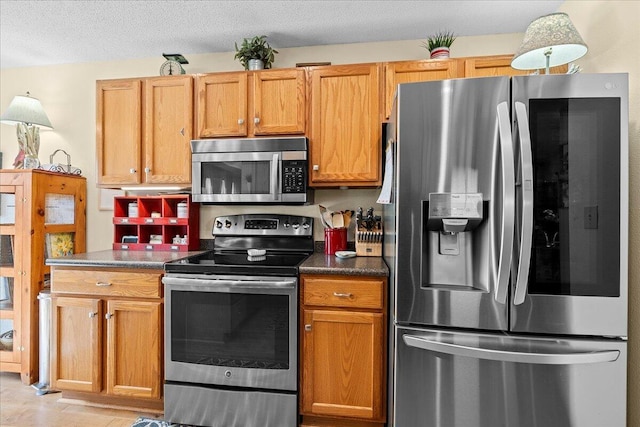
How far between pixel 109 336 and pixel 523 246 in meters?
2.25

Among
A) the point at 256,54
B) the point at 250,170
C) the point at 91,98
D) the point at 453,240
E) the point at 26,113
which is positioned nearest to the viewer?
the point at 453,240

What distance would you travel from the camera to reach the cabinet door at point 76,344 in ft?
6.68

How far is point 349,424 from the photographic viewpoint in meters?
1.87

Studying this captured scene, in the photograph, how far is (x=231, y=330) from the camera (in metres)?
1.89

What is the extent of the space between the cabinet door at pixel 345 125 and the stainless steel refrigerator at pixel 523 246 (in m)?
0.76

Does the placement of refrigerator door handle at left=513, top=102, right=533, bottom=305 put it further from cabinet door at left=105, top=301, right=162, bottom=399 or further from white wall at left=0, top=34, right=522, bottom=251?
cabinet door at left=105, top=301, right=162, bottom=399

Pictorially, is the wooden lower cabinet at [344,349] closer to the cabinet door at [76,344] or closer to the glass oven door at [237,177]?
the glass oven door at [237,177]

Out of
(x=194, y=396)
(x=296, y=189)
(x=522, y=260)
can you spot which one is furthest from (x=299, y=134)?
(x=194, y=396)

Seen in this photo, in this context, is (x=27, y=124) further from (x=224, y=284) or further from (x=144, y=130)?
(x=224, y=284)

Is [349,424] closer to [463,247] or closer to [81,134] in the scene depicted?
[463,247]

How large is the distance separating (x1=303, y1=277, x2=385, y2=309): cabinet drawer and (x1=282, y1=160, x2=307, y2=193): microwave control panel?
2.06ft

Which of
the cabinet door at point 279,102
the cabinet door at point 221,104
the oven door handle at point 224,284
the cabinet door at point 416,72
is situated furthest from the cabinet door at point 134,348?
the cabinet door at point 416,72

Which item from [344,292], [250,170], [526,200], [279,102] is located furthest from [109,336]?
[526,200]

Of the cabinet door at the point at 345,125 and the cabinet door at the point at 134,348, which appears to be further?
the cabinet door at the point at 345,125
